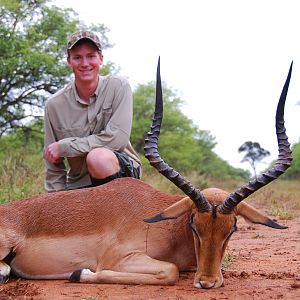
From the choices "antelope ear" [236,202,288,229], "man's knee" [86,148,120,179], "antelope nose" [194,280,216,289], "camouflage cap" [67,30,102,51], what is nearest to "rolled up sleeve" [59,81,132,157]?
"man's knee" [86,148,120,179]

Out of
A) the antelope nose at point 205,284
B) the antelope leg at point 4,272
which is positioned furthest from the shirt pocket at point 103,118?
the antelope nose at point 205,284

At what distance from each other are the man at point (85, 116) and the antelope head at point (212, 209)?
69.6 inches

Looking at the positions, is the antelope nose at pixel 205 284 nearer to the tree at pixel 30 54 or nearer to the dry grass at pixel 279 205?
the dry grass at pixel 279 205

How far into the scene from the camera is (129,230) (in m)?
6.08

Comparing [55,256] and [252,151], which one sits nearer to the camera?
[55,256]

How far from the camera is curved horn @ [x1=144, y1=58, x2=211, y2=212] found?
5559 mm

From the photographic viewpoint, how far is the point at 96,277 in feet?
19.1

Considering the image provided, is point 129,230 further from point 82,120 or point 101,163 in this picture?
point 82,120

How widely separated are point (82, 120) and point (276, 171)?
303cm

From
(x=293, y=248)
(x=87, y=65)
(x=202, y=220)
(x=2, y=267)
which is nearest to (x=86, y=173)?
(x=87, y=65)

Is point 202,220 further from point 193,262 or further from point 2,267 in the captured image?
point 2,267

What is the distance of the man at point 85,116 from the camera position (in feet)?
24.9

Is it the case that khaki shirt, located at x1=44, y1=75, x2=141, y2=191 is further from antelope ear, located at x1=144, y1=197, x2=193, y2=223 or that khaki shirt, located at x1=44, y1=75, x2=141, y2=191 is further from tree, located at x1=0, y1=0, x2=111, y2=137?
tree, located at x1=0, y1=0, x2=111, y2=137

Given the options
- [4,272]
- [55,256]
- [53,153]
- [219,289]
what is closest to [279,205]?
[53,153]
